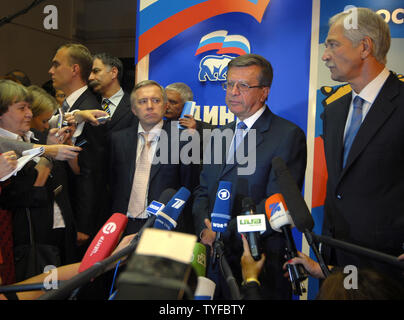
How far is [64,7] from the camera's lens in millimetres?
6199

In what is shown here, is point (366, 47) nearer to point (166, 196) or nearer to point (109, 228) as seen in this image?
point (166, 196)

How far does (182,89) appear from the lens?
10.8ft

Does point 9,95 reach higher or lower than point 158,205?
higher

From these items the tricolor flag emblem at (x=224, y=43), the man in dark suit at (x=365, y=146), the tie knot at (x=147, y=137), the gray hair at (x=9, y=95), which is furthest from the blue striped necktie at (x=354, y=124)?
the gray hair at (x=9, y=95)

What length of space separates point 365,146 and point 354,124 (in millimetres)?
164


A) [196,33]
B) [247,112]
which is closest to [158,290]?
[247,112]

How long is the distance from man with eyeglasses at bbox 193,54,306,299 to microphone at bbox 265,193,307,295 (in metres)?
0.50

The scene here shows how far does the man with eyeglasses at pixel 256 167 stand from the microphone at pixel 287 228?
50 centimetres

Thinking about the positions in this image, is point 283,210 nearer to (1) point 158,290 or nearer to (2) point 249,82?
(1) point 158,290

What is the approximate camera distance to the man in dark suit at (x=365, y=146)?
175cm

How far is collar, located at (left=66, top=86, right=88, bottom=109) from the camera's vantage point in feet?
9.46

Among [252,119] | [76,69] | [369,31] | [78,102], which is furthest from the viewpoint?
[76,69]

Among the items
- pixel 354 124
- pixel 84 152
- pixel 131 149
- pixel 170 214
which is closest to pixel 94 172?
pixel 84 152

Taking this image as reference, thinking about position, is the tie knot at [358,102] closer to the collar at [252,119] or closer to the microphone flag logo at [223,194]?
the collar at [252,119]
